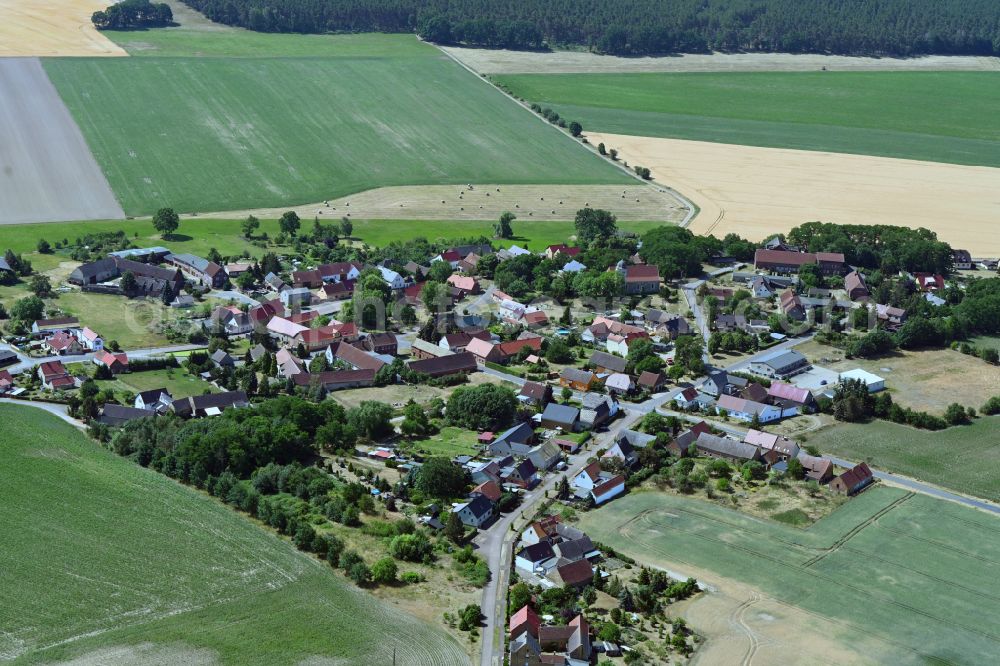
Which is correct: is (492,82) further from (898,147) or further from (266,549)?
(266,549)

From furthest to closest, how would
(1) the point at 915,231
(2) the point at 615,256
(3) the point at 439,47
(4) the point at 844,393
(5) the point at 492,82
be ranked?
(3) the point at 439,47 < (5) the point at 492,82 < (1) the point at 915,231 < (2) the point at 615,256 < (4) the point at 844,393

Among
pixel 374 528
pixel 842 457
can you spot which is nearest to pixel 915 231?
pixel 842 457

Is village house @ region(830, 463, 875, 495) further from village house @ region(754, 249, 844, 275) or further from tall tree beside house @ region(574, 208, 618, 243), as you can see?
tall tree beside house @ region(574, 208, 618, 243)

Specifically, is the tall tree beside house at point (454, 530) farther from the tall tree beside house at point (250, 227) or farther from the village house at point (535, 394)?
the tall tree beside house at point (250, 227)

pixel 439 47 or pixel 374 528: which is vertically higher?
pixel 439 47

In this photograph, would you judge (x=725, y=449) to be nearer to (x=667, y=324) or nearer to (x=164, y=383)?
(x=667, y=324)

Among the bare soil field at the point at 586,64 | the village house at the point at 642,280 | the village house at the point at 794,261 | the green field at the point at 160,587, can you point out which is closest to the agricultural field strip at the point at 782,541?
the green field at the point at 160,587
